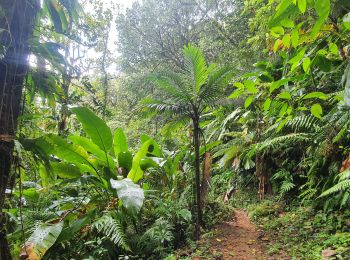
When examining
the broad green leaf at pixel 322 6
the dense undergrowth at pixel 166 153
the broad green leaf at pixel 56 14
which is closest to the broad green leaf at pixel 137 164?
the dense undergrowth at pixel 166 153

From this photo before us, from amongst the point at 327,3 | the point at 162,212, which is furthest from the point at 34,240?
the point at 327,3

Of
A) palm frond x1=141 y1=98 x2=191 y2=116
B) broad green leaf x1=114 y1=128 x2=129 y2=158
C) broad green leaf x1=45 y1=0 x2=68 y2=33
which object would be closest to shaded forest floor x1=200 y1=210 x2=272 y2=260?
palm frond x1=141 y1=98 x2=191 y2=116

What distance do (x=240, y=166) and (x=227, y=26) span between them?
224 inches

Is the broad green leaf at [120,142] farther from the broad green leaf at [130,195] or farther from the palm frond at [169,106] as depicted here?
the broad green leaf at [130,195]

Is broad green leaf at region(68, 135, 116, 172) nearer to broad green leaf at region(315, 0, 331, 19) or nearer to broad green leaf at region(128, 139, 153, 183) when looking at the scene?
broad green leaf at region(128, 139, 153, 183)

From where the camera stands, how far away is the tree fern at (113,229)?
347cm

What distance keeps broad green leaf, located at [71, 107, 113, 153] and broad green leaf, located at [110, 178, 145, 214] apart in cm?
88

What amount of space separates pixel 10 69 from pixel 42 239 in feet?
6.86

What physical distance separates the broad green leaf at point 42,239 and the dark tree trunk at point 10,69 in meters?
1.26

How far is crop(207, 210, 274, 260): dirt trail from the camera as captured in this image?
3.61m

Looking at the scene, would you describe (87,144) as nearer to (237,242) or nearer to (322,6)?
(237,242)

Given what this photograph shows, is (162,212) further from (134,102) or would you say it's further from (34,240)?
(134,102)

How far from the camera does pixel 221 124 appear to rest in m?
7.57

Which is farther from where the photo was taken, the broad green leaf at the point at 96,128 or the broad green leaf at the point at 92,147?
the broad green leaf at the point at 92,147
